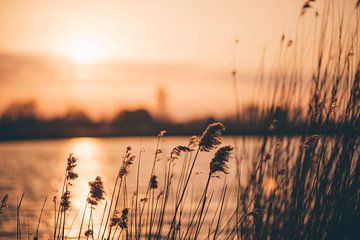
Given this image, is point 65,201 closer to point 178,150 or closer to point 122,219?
point 122,219

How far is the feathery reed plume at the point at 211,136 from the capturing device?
2.51 metres

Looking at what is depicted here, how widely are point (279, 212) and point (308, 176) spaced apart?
0.30 m

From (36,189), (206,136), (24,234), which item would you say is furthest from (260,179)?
(36,189)

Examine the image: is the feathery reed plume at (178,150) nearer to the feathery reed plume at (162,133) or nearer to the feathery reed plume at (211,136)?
the feathery reed plume at (211,136)

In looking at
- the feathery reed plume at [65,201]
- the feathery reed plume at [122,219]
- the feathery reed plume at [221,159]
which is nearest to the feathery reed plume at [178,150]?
the feathery reed plume at [221,159]

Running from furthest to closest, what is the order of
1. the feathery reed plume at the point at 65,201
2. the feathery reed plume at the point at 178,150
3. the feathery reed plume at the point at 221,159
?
the feathery reed plume at the point at 65,201 → the feathery reed plume at the point at 178,150 → the feathery reed plume at the point at 221,159

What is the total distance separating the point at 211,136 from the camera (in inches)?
99.3

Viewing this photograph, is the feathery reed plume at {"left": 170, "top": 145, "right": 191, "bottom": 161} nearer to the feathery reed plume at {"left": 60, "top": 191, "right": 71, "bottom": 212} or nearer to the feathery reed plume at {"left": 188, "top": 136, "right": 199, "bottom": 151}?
the feathery reed plume at {"left": 188, "top": 136, "right": 199, "bottom": 151}

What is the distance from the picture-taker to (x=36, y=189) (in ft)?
55.0

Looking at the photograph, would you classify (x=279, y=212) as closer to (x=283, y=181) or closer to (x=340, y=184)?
(x=283, y=181)

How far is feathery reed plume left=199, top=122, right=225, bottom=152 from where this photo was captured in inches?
98.9

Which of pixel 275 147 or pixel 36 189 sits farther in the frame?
pixel 36 189

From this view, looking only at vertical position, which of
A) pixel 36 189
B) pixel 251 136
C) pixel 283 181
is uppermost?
pixel 251 136

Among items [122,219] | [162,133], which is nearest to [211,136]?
[162,133]
